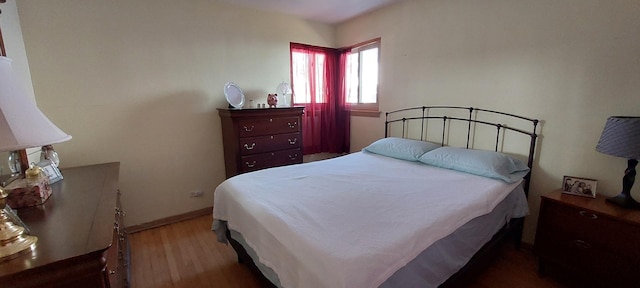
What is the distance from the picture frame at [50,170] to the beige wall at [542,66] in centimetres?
326

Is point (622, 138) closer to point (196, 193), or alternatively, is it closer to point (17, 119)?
point (17, 119)

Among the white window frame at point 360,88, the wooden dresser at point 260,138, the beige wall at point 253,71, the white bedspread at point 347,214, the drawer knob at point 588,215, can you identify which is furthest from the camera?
the white window frame at point 360,88

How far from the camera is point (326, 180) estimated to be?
206 centimetres

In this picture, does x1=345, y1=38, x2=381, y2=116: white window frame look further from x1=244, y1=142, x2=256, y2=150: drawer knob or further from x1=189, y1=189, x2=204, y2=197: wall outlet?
x1=189, y1=189, x2=204, y2=197: wall outlet

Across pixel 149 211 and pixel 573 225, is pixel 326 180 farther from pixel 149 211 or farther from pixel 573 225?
pixel 149 211

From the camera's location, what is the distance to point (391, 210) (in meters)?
1.51

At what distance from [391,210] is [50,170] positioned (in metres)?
2.15

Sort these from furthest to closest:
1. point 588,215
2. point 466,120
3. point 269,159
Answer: point 269,159
point 466,120
point 588,215

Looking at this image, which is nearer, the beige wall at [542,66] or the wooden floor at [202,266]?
the beige wall at [542,66]

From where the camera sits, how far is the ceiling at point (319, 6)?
9.94 feet

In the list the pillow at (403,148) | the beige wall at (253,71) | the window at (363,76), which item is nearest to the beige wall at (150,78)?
the beige wall at (253,71)

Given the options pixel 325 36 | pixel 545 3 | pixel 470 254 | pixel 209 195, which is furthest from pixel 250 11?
pixel 470 254

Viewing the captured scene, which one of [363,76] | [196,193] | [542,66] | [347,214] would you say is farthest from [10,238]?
[363,76]

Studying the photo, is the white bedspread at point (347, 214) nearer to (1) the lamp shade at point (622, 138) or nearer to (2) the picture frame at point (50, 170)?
(1) the lamp shade at point (622, 138)
